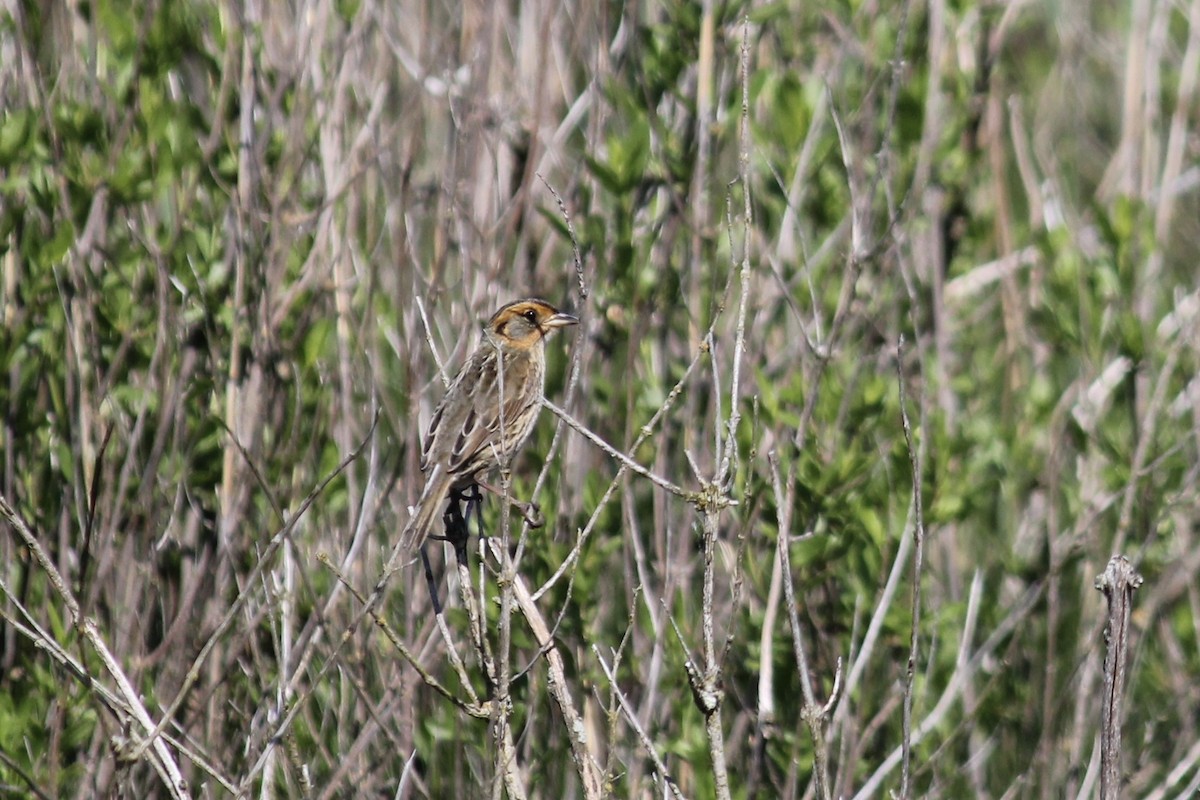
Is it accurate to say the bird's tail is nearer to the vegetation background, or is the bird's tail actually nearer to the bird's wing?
the bird's wing

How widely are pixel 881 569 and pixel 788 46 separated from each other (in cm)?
201

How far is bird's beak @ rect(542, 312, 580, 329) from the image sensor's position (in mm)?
4655

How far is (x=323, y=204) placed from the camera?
15.3 ft

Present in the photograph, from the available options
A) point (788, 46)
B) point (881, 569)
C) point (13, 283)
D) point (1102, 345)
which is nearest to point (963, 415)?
point (1102, 345)

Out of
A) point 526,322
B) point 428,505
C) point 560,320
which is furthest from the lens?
point 526,322

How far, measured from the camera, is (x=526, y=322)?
16.0ft

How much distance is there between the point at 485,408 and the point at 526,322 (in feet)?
1.08

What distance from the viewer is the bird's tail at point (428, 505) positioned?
404 cm

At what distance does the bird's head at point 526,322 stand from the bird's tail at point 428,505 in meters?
0.56

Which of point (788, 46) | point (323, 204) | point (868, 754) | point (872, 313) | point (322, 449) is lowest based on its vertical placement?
point (868, 754)

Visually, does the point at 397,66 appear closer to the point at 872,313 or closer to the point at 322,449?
the point at 322,449

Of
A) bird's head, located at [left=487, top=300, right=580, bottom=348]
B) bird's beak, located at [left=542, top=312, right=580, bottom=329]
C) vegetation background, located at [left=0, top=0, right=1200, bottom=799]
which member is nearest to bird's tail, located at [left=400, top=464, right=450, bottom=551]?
vegetation background, located at [left=0, top=0, right=1200, bottom=799]

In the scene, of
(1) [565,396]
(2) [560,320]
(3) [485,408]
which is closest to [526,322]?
(2) [560,320]

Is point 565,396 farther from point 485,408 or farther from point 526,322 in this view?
point 526,322
